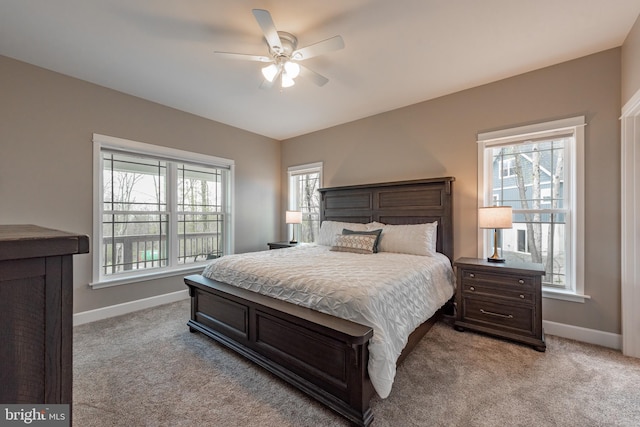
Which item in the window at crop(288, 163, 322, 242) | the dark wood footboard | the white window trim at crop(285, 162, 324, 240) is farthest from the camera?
the window at crop(288, 163, 322, 242)

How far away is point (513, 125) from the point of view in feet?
9.84

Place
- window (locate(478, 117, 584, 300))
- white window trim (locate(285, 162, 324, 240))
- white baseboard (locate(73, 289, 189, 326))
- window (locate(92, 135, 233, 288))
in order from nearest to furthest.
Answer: window (locate(478, 117, 584, 300)) → white baseboard (locate(73, 289, 189, 326)) → window (locate(92, 135, 233, 288)) → white window trim (locate(285, 162, 324, 240))

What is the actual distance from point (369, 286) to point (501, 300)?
1650mm

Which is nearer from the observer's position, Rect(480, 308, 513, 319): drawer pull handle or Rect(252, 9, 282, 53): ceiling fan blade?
Rect(252, 9, 282, 53): ceiling fan blade

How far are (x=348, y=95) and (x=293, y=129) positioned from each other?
1.57 m

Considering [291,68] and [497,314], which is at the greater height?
[291,68]

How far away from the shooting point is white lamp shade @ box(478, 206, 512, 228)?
2.75m

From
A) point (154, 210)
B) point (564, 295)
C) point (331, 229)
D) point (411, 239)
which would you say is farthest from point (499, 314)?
point (154, 210)

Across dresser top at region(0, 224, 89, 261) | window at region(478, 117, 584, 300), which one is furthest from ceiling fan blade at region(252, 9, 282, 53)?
window at region(478, 117, 584, 300)

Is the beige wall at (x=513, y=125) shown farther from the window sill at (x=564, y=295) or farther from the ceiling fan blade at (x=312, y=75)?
the ceiling fan blade at (x=312, y=75)

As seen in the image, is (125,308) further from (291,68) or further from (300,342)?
(291,68)

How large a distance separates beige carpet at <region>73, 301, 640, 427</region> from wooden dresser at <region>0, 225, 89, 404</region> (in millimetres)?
1380

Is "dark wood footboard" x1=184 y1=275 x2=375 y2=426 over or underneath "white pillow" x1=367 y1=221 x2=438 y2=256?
underneath

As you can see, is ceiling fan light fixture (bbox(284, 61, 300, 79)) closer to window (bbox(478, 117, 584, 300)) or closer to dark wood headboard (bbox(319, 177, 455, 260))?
dark wood headboard (bbox(319, 177, 455, 260))
